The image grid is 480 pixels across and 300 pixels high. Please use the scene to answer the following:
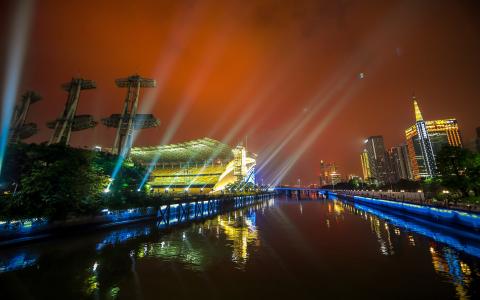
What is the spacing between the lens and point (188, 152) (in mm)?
97562

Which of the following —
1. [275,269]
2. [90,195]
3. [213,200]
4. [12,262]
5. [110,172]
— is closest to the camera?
[275,269]

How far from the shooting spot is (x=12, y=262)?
49.3 feet

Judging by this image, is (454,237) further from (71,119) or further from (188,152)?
(188,152)

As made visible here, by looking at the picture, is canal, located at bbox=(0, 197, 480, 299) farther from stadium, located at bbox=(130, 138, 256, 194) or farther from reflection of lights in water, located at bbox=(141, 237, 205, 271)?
stadium, located at bbox=(130, 138, 256, 194)

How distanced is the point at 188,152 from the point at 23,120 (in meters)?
52.5

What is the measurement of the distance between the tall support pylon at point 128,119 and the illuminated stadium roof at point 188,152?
29334 mm

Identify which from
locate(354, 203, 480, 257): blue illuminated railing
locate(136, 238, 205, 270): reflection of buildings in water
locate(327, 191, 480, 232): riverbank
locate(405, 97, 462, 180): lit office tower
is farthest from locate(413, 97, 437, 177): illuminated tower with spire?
locate(136, 238, 205, 270): reflection of buildings in water

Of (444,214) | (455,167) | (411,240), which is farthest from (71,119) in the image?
(455,167)

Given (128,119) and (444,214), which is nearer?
(444,214)

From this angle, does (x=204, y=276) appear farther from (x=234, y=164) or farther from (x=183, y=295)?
(x=234, y=164)

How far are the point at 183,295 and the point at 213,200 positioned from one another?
44.4m

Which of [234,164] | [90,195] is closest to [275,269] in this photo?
[90,195]

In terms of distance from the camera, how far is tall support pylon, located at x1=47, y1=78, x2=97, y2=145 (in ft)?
194

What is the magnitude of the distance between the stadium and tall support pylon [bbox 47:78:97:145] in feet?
98.2
